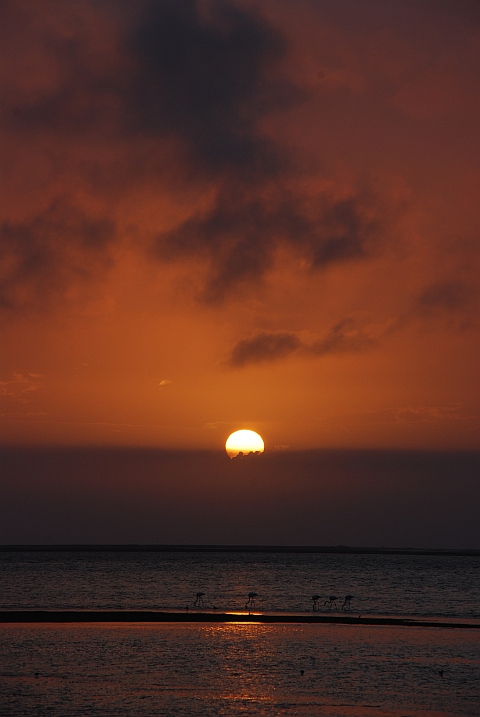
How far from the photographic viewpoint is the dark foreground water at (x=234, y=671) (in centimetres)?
2756

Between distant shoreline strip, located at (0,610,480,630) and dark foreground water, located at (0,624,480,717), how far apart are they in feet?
11.8

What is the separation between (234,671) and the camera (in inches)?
1334

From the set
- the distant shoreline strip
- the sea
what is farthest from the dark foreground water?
the distant shoreline strip

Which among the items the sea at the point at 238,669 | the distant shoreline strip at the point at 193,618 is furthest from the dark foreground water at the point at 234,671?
the distant shoreline strip at the point at 193,618

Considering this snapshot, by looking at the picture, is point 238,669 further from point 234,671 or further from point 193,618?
point 193,618

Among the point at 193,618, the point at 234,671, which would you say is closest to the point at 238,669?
the point at 234,671

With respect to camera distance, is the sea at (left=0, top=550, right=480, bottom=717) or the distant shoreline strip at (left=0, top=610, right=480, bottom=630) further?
the distant shoreline strip at (left=0, top=610, right=480, bottom=630)

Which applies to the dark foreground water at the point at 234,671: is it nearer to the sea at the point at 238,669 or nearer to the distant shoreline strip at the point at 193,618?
the sea at the point at 238,669

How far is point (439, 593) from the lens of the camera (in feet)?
279

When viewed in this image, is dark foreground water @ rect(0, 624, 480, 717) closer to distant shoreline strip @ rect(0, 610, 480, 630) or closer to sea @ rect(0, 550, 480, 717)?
sea @ rect(0, 550, 480, 717)

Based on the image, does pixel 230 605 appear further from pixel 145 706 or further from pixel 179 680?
pixel 145 706

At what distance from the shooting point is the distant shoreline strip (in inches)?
1970

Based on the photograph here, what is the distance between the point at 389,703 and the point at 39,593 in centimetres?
5338

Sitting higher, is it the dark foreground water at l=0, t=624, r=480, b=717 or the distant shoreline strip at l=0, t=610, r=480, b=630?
the distant shoreline strip at l=0, t=610, r=480, b=630
